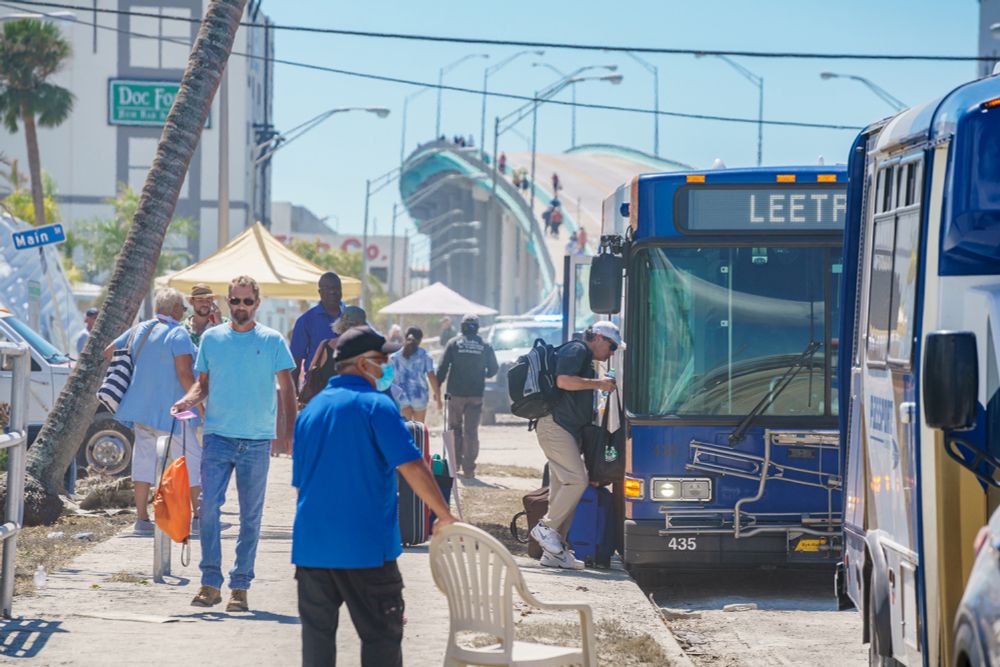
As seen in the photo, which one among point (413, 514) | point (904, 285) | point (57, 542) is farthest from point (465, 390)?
point (904, 285)

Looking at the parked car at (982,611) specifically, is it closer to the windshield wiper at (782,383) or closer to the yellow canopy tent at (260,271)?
the windshield wiper at (782,383)

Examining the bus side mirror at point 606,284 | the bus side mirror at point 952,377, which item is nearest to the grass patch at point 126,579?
the bus side mirror at point 606,284

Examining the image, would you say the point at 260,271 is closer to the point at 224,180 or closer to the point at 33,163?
the point at 224,180

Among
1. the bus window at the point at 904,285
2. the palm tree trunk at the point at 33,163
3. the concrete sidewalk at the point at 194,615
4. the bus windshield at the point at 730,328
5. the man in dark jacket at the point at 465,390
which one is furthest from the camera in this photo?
the palm tree trunk at the point at 33,163

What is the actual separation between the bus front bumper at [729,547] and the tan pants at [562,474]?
0.75 m

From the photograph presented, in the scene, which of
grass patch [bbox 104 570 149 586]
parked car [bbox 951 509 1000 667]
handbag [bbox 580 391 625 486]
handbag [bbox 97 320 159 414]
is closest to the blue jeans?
grass patch [bbox 104 570 149 586]

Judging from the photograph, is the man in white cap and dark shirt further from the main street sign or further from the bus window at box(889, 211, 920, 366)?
the main street sign

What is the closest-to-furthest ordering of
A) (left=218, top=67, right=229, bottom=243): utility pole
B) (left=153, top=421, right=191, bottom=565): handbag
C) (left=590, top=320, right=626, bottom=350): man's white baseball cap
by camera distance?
1. (left=153, top=421, right=191, bottom=565): handbag
2. (left=590, top=320, right=626, bottom=350): man's white baseball cap
3. (left=218, top=67, right=229, bottom=243): utility pole

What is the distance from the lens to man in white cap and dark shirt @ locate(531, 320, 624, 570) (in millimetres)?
12680

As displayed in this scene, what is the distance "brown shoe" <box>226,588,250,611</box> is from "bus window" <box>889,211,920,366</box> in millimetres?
→ 4182

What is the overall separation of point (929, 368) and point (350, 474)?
217 cm

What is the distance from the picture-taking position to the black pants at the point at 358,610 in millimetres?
6539

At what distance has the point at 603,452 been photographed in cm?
1277

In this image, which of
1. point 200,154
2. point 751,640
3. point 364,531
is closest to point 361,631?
point 364,531
